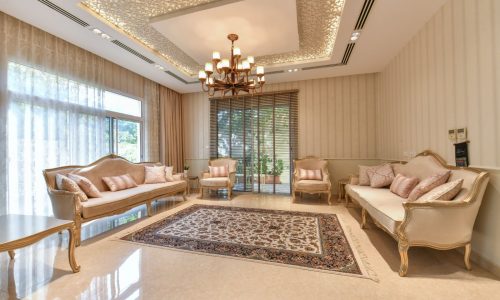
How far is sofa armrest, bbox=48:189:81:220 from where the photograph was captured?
2.74 m

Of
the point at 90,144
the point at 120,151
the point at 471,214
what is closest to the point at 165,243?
the point at 90,144

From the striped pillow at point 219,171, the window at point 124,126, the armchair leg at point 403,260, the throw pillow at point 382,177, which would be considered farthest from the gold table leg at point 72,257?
the throw pillow at point 382,177

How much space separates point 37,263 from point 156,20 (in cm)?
326

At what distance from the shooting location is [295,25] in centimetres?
324

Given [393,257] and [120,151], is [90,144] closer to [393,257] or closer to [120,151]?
[120,151]

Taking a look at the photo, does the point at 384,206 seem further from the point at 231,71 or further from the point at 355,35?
the point at 231,71

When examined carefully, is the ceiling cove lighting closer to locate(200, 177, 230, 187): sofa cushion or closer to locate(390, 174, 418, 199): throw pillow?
locate(390, 174, 418, 199): throw pillow

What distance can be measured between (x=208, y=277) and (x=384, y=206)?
2109 millimetres

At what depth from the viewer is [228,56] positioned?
14.1ft

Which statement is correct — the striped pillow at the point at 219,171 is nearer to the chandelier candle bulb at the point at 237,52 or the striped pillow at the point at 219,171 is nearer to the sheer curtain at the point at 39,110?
the sheer curtain at the point at 39,110

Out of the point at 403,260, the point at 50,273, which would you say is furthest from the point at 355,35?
the point at 50,273

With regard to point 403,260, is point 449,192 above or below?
above

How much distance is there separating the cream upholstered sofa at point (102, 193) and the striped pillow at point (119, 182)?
0.29ft

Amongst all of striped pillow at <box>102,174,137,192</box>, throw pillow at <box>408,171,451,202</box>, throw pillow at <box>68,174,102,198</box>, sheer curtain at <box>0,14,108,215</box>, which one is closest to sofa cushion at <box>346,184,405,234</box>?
throw pillow at <box>408,171,451,202</box>
